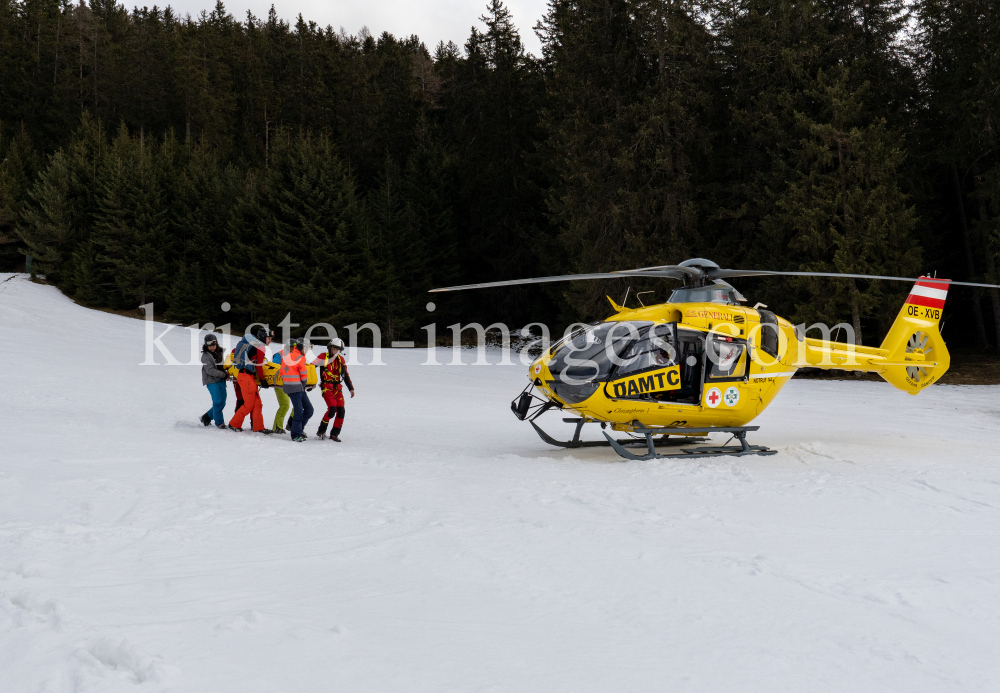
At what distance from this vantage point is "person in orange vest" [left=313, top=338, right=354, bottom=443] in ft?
33.3

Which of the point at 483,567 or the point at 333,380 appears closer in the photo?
the point at 483,567

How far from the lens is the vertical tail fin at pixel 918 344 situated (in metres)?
10.5

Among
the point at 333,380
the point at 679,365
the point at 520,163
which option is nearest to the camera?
the point at 679,365

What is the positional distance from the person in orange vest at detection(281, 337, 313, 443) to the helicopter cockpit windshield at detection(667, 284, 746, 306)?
5.39m

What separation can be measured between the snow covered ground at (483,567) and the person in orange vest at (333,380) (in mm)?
448

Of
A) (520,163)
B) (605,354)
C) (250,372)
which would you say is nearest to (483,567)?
(605,354)

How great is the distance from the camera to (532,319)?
35.4 m

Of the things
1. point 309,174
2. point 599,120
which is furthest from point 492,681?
point 309,174

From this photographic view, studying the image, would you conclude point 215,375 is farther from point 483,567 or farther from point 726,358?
point 726,358

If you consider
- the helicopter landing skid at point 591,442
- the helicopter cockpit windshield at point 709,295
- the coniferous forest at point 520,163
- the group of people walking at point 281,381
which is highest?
the coniferous forest at point 520,163

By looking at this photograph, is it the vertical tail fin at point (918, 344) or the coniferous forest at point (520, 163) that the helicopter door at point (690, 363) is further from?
the coniferous forest at point (520, 163)

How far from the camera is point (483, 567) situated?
4.81m

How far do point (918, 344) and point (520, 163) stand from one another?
2736 cm

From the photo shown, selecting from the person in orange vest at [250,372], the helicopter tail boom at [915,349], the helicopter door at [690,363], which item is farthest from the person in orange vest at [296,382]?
the helicopter tail boom at [915,349]
